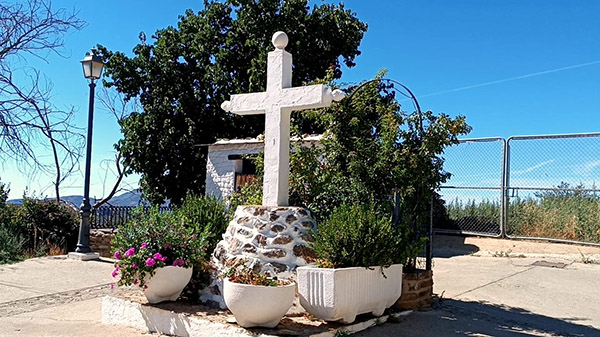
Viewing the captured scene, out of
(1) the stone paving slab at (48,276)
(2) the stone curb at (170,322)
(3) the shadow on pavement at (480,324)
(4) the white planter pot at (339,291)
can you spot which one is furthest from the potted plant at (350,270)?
(1) the stone paving slab at (48,276)

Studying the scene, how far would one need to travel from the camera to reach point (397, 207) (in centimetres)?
677

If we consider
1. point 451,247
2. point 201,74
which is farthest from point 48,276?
point 451,247

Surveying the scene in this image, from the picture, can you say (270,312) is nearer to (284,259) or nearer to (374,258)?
(284,259)

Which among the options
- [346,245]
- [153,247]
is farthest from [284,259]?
[153,247]

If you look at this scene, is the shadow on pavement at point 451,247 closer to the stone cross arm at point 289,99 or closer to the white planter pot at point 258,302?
the stone cross arm at point 289,99

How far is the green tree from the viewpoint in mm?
15453

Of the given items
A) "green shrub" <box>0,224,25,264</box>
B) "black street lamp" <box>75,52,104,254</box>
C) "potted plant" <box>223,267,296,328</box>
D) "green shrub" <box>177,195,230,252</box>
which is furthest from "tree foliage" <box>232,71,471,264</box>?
"green shrub" <box>0,224,25,264</box>

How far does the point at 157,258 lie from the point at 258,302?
1567mm

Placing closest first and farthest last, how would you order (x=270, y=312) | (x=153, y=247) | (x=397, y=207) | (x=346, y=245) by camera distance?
1. (x=270, y=312)
2. (x=346, y=245)
3. (x=153, y=247)
4. (x=397, y=207)

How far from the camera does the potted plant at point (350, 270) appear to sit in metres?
5.31

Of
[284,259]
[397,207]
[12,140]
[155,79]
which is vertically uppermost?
[155,79]

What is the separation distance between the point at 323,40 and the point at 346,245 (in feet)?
37.3

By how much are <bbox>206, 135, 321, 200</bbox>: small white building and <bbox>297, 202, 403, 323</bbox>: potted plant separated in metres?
7.59

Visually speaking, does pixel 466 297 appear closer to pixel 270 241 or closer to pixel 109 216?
pixel 270 241
